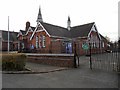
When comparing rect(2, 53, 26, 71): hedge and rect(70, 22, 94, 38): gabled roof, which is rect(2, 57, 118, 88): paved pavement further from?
rect(70, 22, 94, 38): gabled roof

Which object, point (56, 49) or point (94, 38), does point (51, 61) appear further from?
point (94, 38)

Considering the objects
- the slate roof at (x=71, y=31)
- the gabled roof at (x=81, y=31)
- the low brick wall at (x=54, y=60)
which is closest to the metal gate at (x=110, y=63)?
the low brick wall at (x=54, y=60)

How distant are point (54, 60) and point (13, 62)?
4.66 m

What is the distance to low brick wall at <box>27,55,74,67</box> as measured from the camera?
14733mm

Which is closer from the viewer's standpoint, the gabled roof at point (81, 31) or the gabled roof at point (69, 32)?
the gabled roof at point (69, 32)

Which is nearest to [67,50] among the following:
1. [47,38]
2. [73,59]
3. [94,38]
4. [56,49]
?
[56,49]

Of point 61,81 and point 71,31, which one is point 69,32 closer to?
point 71,31

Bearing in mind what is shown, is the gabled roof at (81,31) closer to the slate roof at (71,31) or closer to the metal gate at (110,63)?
the slate roof at (71,31)

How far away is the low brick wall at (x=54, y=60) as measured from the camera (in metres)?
14.7

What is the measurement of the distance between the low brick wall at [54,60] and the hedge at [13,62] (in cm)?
396

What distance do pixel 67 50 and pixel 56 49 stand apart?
1565 millimetres

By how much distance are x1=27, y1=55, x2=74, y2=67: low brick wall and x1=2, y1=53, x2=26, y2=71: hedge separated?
396 centimetres

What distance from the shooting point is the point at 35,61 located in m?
18.5

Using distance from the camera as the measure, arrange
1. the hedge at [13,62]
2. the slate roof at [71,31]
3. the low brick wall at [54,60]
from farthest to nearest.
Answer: the slate roof at [71,31]
the low brick wall at [54,60]
the hedge at [13,62]
